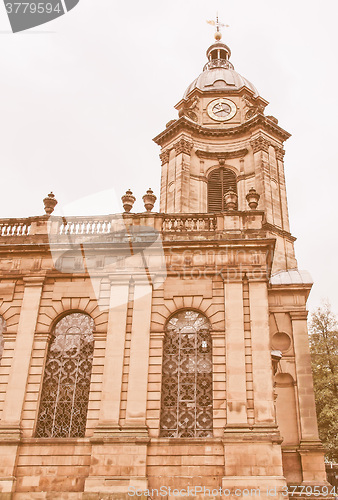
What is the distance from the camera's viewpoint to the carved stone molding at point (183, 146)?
2795 centimetres

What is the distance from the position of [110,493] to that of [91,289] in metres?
6.29

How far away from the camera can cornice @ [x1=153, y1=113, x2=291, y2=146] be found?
2842 centimetres

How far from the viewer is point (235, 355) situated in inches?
609

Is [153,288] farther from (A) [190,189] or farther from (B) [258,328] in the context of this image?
(A) [190,189]

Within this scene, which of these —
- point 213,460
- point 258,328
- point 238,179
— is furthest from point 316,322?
point 213,460

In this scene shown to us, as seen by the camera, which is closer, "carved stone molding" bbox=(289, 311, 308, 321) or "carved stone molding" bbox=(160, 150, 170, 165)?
"carved stone molding" bbox=(289, 311, 308, 321)

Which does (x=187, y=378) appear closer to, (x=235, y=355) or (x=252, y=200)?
(x=235, y=355)

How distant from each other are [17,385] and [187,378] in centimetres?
524

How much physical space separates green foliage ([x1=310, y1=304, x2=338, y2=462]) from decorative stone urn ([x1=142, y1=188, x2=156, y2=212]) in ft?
49.8

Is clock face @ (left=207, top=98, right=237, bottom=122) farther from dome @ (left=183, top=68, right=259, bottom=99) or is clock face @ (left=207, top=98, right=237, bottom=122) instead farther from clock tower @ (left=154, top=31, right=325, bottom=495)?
dome @ (left=183, top=68, right=259, bottom=99)

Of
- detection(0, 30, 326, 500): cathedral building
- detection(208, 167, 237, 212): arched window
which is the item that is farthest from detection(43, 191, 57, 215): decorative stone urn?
detection(208, 167, 237, 212): arched window

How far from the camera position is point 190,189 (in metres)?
27.2

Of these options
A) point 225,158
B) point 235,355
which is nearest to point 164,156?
point 225,158

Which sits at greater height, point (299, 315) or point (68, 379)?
point (299, 315)
